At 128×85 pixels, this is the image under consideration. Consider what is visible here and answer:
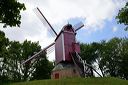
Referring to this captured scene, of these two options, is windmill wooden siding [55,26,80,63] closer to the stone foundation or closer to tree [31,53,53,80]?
the stone foundation

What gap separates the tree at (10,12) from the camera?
16.2 meters

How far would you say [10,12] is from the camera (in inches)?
645

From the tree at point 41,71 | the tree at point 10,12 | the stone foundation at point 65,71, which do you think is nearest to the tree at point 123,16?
the tree at point 10,12

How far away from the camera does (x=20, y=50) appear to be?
8275cm

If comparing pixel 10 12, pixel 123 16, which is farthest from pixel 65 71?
pixel 10 12

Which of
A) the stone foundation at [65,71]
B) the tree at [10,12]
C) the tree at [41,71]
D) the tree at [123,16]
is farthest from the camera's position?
the tree at [41,71]

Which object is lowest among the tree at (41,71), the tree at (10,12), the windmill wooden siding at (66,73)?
the tree at (10,12)

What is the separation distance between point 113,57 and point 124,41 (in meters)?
6.30

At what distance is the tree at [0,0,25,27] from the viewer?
1623 centimetres

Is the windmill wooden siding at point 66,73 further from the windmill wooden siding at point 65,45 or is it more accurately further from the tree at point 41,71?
the tree at point 41,71

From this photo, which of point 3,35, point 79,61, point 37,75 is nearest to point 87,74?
point 79,61

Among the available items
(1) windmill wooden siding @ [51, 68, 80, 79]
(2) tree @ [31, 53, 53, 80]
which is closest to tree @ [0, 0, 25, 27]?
(1) windmill wooden siding @ [51, 68, 80, 79]

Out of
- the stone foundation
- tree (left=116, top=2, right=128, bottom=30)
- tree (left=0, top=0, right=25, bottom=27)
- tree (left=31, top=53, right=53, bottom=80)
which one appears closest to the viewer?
tree (left=0, top=0, right=25, bottom=27)

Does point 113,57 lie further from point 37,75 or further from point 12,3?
point 12,3
